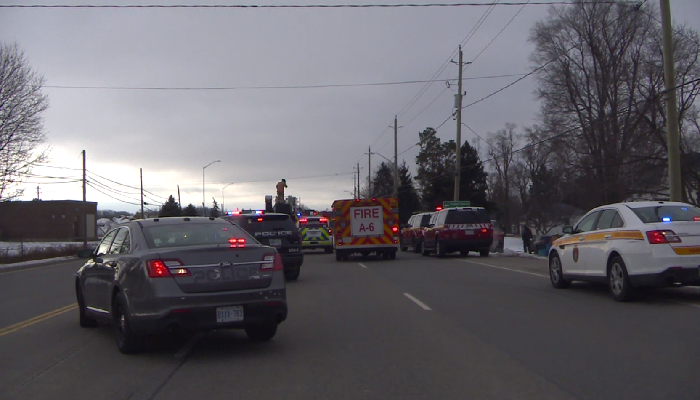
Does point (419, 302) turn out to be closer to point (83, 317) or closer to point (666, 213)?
point (666, 213)

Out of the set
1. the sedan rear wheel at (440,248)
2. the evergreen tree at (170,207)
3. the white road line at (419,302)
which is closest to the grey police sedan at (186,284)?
the white road line at (419,302)

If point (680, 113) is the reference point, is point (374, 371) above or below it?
below

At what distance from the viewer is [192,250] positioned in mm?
7523

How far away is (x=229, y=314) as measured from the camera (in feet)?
24.5

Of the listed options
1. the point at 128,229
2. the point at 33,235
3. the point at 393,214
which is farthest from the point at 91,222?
the point at 128,229

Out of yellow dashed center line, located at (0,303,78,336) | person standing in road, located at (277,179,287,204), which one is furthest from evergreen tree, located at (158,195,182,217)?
yellow dashed center line, located at (0,303,78,336)

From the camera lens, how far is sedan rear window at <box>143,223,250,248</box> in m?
8.18

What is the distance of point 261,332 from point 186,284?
5.20 feet

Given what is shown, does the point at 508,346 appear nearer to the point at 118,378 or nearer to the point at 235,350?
the point at 235,350

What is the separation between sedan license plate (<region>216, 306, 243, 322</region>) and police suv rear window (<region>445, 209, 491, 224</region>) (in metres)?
19.4

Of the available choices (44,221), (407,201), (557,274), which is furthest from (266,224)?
(44,221)

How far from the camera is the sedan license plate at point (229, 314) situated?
24.3 ft

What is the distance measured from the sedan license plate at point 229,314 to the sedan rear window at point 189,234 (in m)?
1.10

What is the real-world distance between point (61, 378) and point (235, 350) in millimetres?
2079
